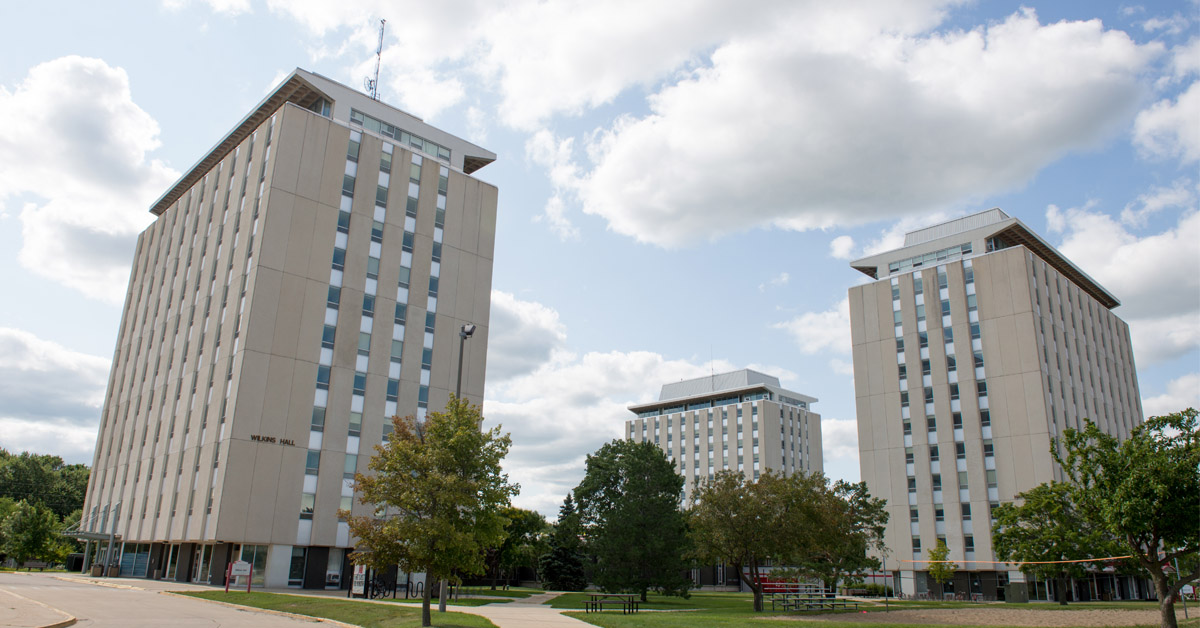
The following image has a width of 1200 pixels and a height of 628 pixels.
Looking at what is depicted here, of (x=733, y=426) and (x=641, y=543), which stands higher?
(x=733, y=426)

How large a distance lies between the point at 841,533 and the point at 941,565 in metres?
24.7

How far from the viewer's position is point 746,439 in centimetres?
12888

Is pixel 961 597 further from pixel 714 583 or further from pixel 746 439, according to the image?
pixel 746 439

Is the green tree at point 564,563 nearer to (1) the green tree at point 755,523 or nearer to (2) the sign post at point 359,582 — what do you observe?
(1) the green tree at point 755,523

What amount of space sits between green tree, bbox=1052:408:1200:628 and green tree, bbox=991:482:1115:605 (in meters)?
2.40

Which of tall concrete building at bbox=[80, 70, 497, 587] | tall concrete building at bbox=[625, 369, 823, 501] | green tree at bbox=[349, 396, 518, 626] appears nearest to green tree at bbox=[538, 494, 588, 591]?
tall concrete building at bbox=[80, 70, 497, 587]

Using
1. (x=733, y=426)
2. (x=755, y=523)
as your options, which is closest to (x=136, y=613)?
(x=755, y=523)

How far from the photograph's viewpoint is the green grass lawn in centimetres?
2234

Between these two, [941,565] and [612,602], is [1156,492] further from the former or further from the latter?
[941,565]

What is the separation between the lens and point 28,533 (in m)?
66.8

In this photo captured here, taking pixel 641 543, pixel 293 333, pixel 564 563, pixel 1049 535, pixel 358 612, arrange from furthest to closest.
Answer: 1. pixel 564 563
2. pixel 293 333
3. pixel 641 543
4. pixel 1049 535
5. pixel 358 612

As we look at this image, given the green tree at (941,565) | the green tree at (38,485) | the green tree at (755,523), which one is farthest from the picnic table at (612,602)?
the green tree at (38,485)

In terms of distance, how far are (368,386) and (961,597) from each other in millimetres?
54587

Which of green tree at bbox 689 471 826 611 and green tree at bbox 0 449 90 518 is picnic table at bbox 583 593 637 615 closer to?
green tree at bbox 689 471 826 611
